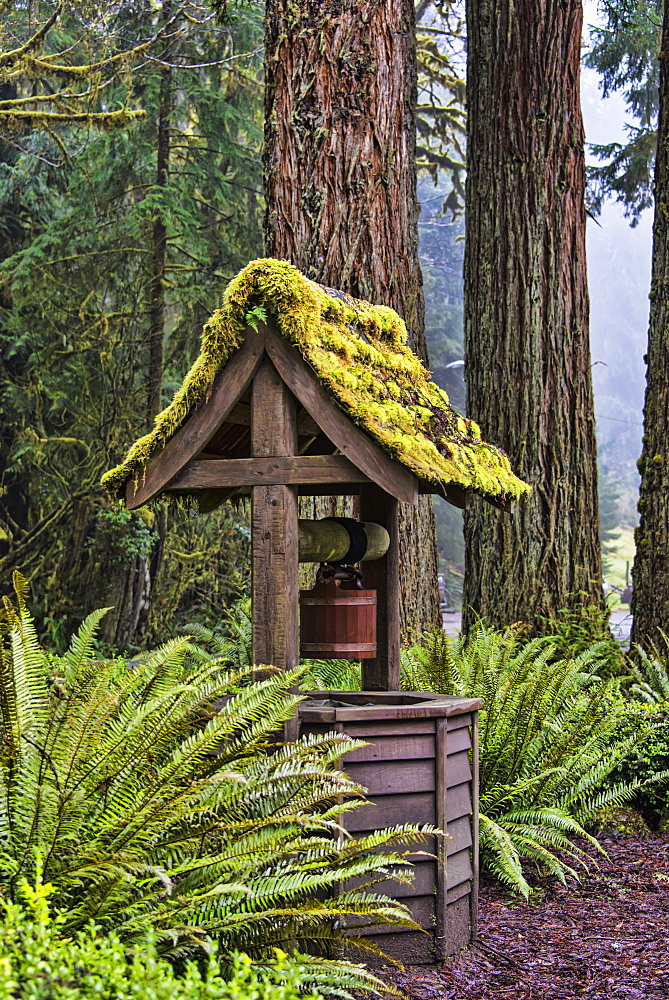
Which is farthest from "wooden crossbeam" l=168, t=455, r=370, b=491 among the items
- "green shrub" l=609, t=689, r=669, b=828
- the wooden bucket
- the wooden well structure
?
"green shrub" l=609, t=689, r=669, b=828

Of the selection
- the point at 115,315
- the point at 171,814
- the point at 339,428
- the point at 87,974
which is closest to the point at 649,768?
the point at 339,428

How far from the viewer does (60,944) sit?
2566 millimetres

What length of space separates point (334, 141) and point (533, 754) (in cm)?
385

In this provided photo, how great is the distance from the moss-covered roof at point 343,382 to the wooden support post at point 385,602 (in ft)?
1.62

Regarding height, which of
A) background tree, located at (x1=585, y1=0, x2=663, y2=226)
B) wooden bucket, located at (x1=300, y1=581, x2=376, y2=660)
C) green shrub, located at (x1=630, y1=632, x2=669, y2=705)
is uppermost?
background tree, located at (x1=585, y1=0, x2=663, y2=226)

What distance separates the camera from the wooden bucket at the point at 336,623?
4.23 meters

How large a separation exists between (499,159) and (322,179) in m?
2.99

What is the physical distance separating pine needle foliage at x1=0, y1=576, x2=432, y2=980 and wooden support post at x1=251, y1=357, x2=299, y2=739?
0.85 ft

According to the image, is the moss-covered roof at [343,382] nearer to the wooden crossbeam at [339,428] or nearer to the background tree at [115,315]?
the wooden crossbeam at [339,428]

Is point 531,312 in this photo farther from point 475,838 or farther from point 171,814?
point 171,814

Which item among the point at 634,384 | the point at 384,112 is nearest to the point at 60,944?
the point at 384,112

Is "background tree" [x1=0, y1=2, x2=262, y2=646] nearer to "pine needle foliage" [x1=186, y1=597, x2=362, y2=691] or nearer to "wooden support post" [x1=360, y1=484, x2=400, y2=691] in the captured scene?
"pine needle foliage" [x1=186, y1=597, x2=362, y2=691]

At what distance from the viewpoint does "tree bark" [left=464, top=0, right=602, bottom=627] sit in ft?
27.4

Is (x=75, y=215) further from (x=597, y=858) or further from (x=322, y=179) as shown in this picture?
(x=597, y=858)
